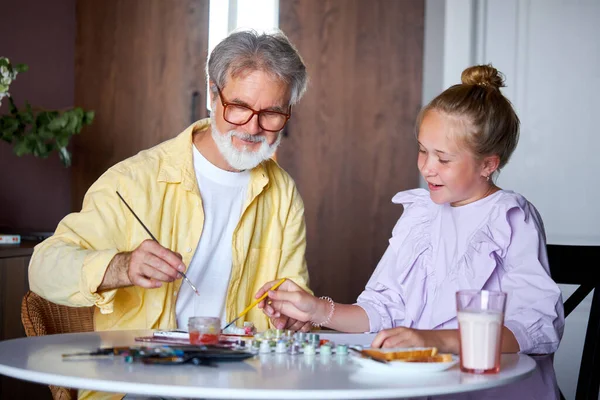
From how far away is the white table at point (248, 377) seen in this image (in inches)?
44.6

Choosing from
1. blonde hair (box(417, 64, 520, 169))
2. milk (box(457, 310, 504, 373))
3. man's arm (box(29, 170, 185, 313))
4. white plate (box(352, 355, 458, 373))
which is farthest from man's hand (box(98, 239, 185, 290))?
blonde hair (box(417, 64, 520, 169))

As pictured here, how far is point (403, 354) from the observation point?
4.44ft

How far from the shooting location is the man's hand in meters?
1.66

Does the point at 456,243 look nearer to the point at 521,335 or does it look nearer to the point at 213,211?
the point at 521,335

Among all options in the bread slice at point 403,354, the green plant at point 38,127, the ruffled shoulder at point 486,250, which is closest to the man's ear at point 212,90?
the ruffled shoulder at point 486,250

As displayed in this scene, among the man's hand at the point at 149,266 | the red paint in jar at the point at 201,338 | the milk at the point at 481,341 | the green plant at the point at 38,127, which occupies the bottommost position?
the red paint in jar at the point at 201,338

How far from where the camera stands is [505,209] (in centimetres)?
188

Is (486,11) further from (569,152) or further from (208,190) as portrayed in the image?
(208,190)

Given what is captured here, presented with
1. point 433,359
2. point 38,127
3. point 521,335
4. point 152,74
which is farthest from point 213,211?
point 152,74

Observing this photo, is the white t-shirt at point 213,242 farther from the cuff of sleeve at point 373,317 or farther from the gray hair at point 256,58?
the cuff of sleeve at point 373,317

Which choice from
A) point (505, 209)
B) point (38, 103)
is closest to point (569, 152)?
point (505, 209)

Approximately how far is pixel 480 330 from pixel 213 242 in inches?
39.1

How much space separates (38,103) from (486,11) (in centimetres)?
212

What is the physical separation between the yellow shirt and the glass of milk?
0.78 m
